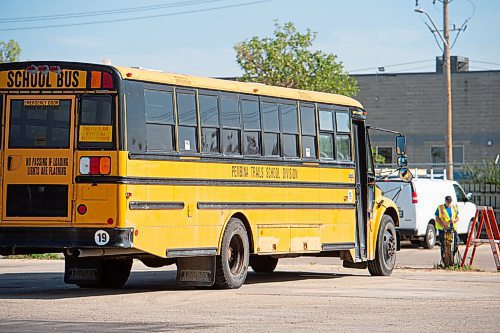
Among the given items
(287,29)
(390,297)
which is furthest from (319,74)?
(390,297)

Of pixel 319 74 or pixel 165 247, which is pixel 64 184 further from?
pixel 319 74

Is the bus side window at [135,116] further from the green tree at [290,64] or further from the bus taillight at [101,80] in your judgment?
the green tree at [290,64]

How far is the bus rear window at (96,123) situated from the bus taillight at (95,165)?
16cm

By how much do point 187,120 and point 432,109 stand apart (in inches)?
1669

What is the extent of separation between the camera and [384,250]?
2073 cm

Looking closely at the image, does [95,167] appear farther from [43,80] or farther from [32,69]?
[32,69]

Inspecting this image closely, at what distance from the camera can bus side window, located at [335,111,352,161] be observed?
19875mm

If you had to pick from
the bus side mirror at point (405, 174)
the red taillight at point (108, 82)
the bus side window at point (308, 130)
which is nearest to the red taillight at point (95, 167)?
the red taillight at point (108, 82)

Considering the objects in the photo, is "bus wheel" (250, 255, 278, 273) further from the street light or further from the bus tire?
the street light

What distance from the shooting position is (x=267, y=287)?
1762 cm

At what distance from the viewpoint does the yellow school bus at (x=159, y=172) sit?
14898 millimetres

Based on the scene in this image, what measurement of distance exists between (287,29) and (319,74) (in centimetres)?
244

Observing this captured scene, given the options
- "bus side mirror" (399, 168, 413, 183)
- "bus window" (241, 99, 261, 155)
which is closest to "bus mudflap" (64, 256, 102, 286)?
"bus window" (241, 99, 261, 155)

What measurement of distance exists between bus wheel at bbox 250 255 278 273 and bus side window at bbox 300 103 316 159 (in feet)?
9.42
